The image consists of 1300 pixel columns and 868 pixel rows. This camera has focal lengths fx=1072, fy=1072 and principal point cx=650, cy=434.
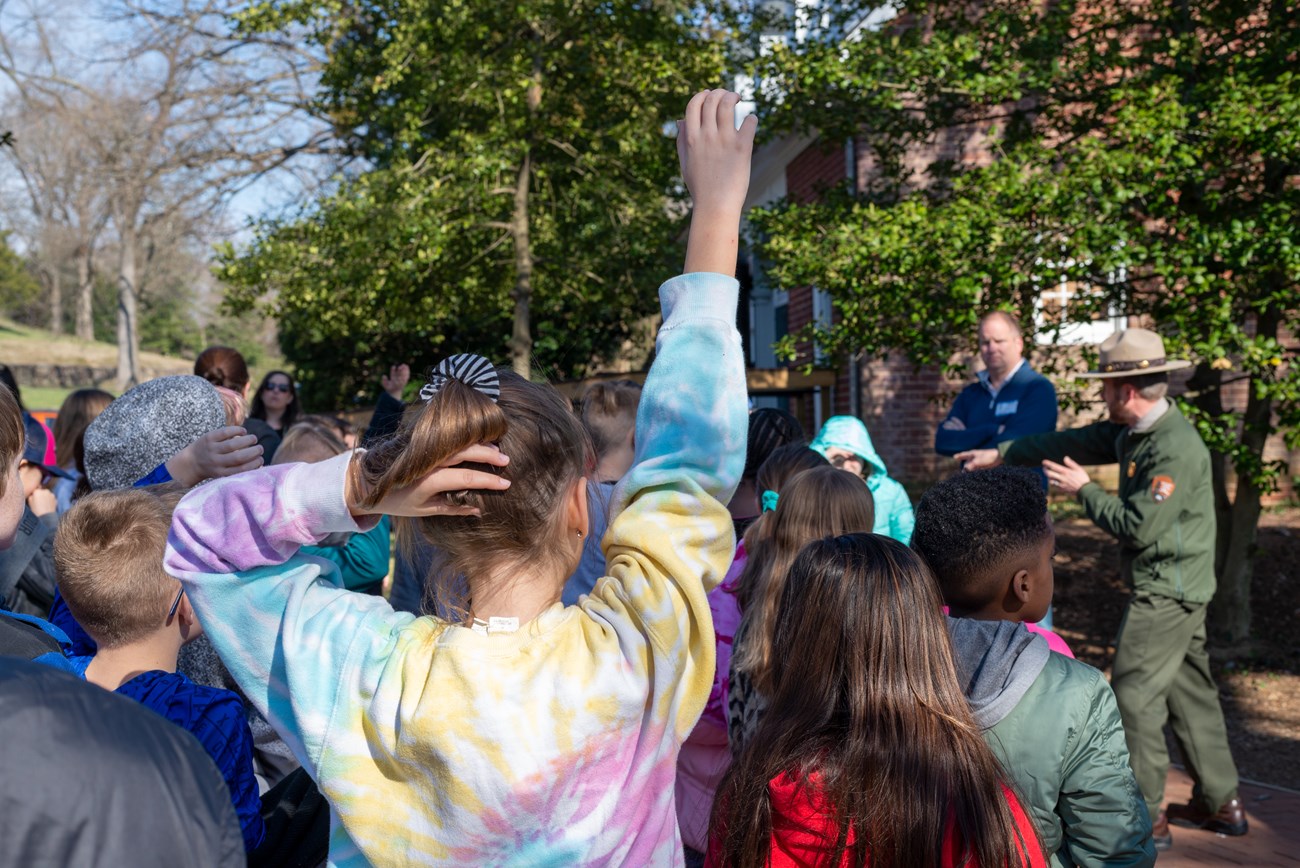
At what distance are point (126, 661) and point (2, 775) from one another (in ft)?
5.31

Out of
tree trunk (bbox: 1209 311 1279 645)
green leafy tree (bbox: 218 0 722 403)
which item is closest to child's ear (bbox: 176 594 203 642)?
tree trunk (bbox: 1209 311 1279 645)

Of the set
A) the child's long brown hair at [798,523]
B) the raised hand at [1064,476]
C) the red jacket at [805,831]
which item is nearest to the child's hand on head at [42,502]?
the child's long brown hair at [798,523]

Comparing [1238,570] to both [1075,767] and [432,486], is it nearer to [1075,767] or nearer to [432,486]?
[1075,767]

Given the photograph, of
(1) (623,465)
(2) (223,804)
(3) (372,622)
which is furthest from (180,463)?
(2) (223,804)

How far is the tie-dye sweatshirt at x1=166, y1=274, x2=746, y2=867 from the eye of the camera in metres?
1.48

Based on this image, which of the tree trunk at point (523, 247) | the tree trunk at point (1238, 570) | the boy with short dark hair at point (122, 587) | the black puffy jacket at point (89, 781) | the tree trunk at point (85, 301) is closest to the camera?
the black puffy jacket at point (89, 781)

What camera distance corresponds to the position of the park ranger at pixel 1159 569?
457 cm

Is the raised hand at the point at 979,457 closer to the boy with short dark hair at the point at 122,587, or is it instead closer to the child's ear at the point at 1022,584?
the child's ear at the point at 1022,584

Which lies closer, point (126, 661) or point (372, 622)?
point (372, 622)

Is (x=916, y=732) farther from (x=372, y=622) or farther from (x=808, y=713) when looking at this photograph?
(x=372, y=622)

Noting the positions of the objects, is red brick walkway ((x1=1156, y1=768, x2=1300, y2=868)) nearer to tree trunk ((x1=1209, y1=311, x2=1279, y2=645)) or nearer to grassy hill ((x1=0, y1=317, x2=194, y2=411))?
tree trunk ((x1=1209, y1=311, x2=1279, y2=645))

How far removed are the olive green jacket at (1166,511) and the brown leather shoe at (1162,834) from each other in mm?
967

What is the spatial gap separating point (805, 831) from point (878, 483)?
110 inches

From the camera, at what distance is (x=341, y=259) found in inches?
414
